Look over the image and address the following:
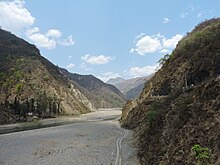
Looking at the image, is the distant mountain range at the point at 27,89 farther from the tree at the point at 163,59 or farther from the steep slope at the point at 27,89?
the tree at the point at 163,59

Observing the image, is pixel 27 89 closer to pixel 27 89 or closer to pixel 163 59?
pixel 27 89

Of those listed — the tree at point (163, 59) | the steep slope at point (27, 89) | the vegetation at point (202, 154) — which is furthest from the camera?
the steep slope at point (27, 89)

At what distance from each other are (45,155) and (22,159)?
1.48 m

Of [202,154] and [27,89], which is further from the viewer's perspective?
[27,89]

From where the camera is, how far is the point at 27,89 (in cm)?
8000

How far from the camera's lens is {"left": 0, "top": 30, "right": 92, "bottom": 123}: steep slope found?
71750 mm

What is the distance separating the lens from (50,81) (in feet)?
303

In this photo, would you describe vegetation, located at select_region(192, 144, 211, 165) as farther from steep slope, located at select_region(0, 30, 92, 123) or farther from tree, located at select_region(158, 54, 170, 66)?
steep slope, located at select_region(0, 30, 92, 123)

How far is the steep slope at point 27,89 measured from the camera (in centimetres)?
7175

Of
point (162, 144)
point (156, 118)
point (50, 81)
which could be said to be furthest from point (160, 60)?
point (50, 81)

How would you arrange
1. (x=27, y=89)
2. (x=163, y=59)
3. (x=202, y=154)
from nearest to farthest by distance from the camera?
(x=202, y=154) < (x=163, y=59) < (x=27, y=89)

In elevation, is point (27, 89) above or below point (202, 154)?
above

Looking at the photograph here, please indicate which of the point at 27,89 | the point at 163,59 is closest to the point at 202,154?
the point at 163,59

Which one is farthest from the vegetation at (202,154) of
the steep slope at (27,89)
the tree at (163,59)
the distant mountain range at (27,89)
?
the steep slope at (27,89)
